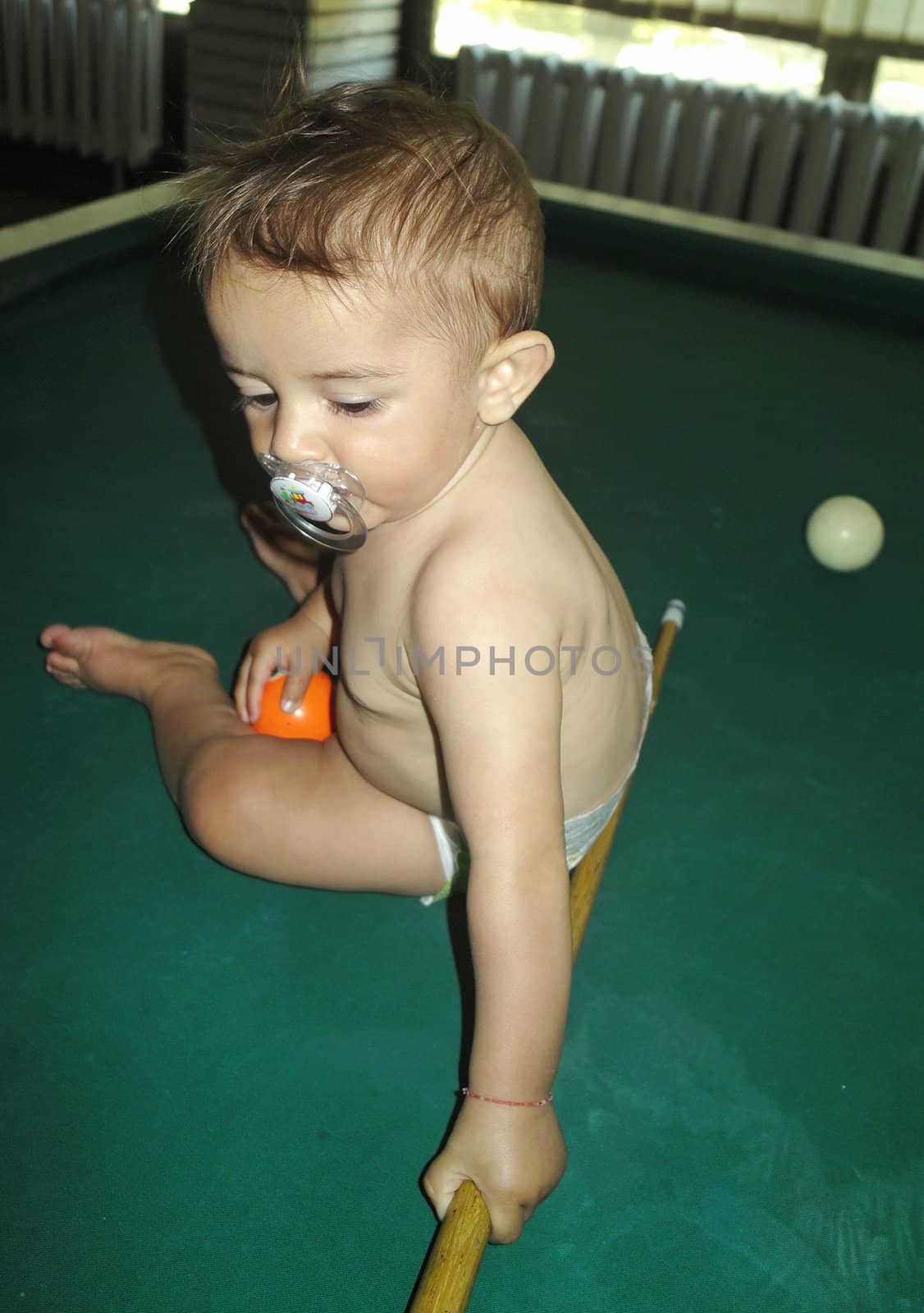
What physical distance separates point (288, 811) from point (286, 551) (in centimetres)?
48

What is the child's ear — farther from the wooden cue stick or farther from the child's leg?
the wooden cue stick

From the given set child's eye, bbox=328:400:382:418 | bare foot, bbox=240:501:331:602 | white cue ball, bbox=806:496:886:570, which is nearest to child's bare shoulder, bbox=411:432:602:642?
child's eye, bbox=328:400:382:418

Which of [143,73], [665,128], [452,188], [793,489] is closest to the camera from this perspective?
[452,188]

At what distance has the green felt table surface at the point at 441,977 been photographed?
75cm

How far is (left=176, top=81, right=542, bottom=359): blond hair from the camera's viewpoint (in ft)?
2.17

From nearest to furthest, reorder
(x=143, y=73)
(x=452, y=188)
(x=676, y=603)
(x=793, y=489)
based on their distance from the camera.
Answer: (x=452, y=188)
(x=676, y=603)
(x=793, y=489)
(x=143, y=73)

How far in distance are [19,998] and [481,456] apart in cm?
57

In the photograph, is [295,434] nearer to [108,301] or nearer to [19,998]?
[19,998]

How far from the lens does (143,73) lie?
4.24 meters

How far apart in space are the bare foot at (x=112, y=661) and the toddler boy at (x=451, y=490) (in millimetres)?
324

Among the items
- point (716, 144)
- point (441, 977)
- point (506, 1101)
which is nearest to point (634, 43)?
point (716, 144)

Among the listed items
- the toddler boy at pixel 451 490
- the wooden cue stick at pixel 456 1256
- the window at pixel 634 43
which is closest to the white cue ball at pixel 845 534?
the toddler boy at pixel 451 490

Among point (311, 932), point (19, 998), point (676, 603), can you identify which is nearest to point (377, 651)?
point (311, 932)

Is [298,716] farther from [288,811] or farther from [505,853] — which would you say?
[505,853]
